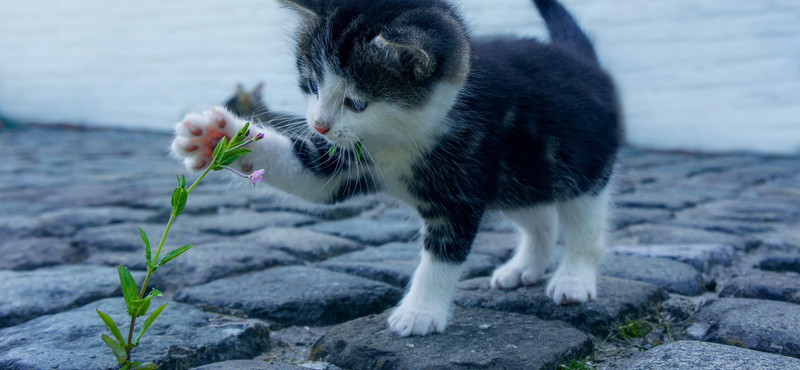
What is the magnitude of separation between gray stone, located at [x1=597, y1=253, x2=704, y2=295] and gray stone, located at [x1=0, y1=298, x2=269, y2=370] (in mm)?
1336

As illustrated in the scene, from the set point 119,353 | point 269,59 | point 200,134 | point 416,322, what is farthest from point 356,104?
point 269,59

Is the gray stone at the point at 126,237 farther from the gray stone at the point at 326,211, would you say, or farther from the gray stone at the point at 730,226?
the gray stone at the point at 730,226

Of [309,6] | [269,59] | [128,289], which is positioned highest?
[269,59]

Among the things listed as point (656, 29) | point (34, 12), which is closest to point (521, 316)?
point (656, 29)

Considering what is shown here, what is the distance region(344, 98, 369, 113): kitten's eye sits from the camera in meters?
1.62

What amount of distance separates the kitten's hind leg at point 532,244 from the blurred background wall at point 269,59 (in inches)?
40.3

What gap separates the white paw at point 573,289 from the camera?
1892 mm

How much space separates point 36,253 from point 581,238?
2.08 metres

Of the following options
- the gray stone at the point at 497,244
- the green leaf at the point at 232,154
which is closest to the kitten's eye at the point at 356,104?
the green leaf at the point at 232,154

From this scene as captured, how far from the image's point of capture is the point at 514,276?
2.15m

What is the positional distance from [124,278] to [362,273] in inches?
46.8

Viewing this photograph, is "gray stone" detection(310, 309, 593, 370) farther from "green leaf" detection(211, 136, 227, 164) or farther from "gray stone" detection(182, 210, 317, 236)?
"gray stone" detection(182, 210, 317, 236)

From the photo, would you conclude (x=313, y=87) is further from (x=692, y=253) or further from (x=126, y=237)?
(x=692, y=253)

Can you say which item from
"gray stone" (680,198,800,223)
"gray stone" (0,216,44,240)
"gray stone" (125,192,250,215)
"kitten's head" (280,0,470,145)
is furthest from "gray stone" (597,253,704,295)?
"gray stone" (0,216,44,240)
